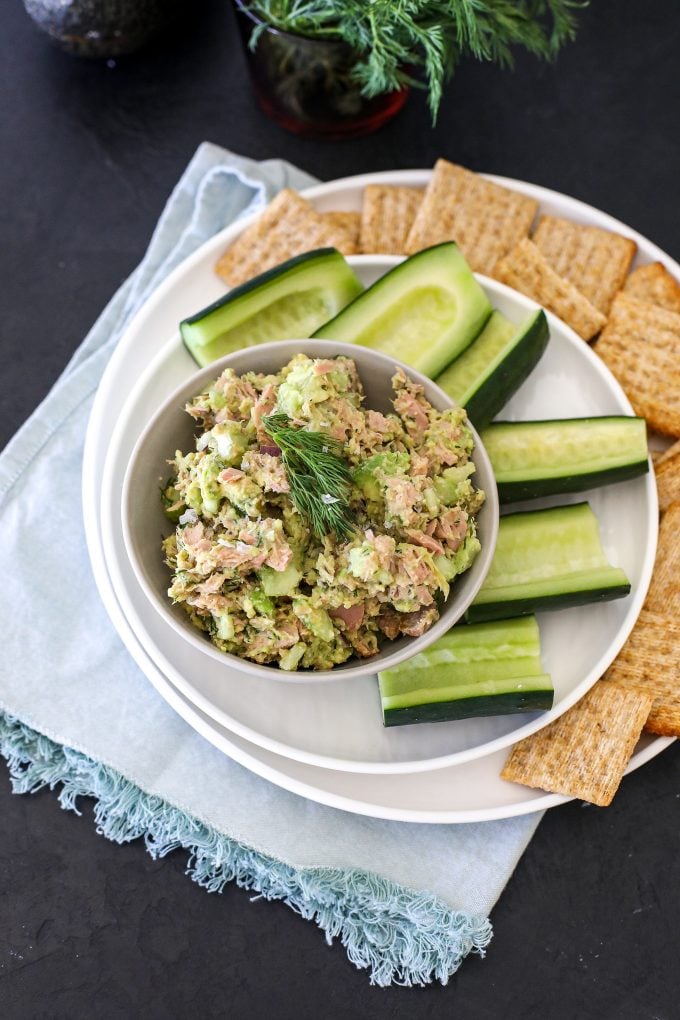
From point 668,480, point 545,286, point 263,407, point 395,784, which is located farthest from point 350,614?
point 545,286

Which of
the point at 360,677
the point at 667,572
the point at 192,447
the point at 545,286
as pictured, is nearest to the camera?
the point at 192,447

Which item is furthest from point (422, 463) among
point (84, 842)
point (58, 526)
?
point (84, 842)

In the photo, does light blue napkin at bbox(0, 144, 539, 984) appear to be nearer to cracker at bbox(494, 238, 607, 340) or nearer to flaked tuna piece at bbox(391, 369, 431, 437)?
flaked tuna piece at bbox(391, 369, 431, 437)

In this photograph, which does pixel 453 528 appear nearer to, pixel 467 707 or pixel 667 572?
pixel 467 707

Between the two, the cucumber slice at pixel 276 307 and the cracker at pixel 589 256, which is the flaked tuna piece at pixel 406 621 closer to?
the cucumber slice at pixel 276 307

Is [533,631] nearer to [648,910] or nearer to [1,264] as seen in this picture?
[648,910]

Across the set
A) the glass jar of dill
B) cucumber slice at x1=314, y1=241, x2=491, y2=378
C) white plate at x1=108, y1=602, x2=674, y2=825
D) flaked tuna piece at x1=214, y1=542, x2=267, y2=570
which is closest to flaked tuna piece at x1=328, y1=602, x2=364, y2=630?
flaked tuna piece at x1=214, y1=542, x2=267, y2=570

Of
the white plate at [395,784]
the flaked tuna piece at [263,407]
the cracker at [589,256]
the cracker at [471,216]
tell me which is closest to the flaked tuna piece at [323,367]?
the flaked tuna piece at [263,407]
